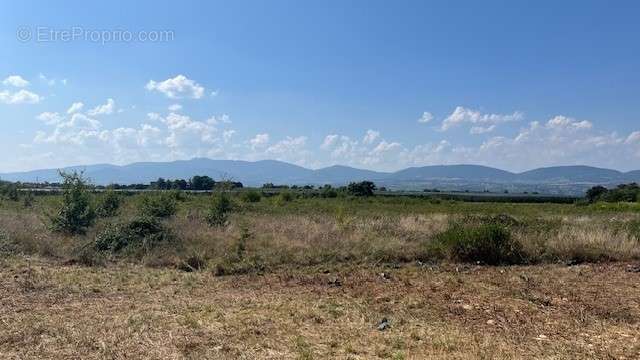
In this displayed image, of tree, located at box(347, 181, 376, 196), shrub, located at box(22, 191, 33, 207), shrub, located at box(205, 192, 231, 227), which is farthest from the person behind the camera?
tree, located at box(347, 181, 376, 196)

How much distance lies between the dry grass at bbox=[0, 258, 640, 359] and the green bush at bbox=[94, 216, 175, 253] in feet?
6.62

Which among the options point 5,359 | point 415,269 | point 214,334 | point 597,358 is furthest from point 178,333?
point 415,269

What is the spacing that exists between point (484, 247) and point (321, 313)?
6.29 m

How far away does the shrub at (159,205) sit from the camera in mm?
20711

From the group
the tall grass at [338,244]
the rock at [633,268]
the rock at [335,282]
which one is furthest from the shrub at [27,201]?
the rock at [633,268]

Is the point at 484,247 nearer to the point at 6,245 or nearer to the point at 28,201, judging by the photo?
the point at 6,245

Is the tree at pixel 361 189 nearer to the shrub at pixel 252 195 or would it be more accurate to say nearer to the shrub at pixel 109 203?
the shrub at pixel 252 195

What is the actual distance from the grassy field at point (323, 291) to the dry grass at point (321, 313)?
35mm

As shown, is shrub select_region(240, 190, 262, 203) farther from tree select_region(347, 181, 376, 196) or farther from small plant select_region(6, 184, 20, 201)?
tree select_region(347, 181, 376, 196)

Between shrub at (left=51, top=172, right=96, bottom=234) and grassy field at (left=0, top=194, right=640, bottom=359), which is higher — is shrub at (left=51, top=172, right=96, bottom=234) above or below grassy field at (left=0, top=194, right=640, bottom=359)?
above

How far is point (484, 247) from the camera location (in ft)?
42.5

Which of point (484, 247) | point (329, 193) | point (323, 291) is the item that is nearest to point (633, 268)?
point (484, 247)

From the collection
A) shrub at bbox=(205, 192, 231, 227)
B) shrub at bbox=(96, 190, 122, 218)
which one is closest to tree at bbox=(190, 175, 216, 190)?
shrub at bbox=(96, 190, 122, 218)

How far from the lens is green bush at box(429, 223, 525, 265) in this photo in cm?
1295
